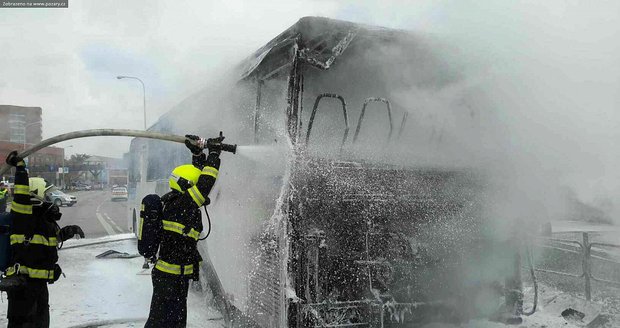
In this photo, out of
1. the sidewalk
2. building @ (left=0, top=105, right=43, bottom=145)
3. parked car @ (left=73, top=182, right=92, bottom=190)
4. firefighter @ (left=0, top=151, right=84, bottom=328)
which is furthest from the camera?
parked car @ (left=73, top=182, right=92, bottom=190)

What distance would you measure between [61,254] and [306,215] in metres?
8.23

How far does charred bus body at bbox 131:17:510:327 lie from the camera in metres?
3.30

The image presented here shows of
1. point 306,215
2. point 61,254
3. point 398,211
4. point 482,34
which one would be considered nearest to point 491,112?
point 482,34

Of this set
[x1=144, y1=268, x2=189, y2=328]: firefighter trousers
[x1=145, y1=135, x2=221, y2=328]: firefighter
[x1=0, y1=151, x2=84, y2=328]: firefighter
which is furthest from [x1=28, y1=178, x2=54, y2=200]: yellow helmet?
[x1=144, y1=268, x2=189, y2=328]: firefighter trousers

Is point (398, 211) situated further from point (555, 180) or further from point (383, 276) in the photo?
point (555, 180)

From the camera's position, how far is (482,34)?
4020mm

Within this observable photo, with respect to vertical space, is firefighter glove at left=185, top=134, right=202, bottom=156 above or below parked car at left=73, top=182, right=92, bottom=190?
above

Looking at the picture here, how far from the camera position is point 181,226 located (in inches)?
141

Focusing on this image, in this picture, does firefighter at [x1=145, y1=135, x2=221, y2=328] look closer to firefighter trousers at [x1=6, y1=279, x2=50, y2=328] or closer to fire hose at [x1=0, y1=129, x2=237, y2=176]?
fire hose at [x1=0, y1=129, x2=237, y2=176]

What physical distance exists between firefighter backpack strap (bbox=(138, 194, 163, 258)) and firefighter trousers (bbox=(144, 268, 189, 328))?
0.21 m

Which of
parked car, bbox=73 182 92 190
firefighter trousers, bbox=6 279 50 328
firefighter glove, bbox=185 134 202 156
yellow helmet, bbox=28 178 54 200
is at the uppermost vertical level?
firefighter glove, bbox=185 134 202 156

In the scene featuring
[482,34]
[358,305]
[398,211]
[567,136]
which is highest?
[482,34]

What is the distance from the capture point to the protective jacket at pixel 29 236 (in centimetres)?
360

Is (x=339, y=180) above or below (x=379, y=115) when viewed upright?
below
